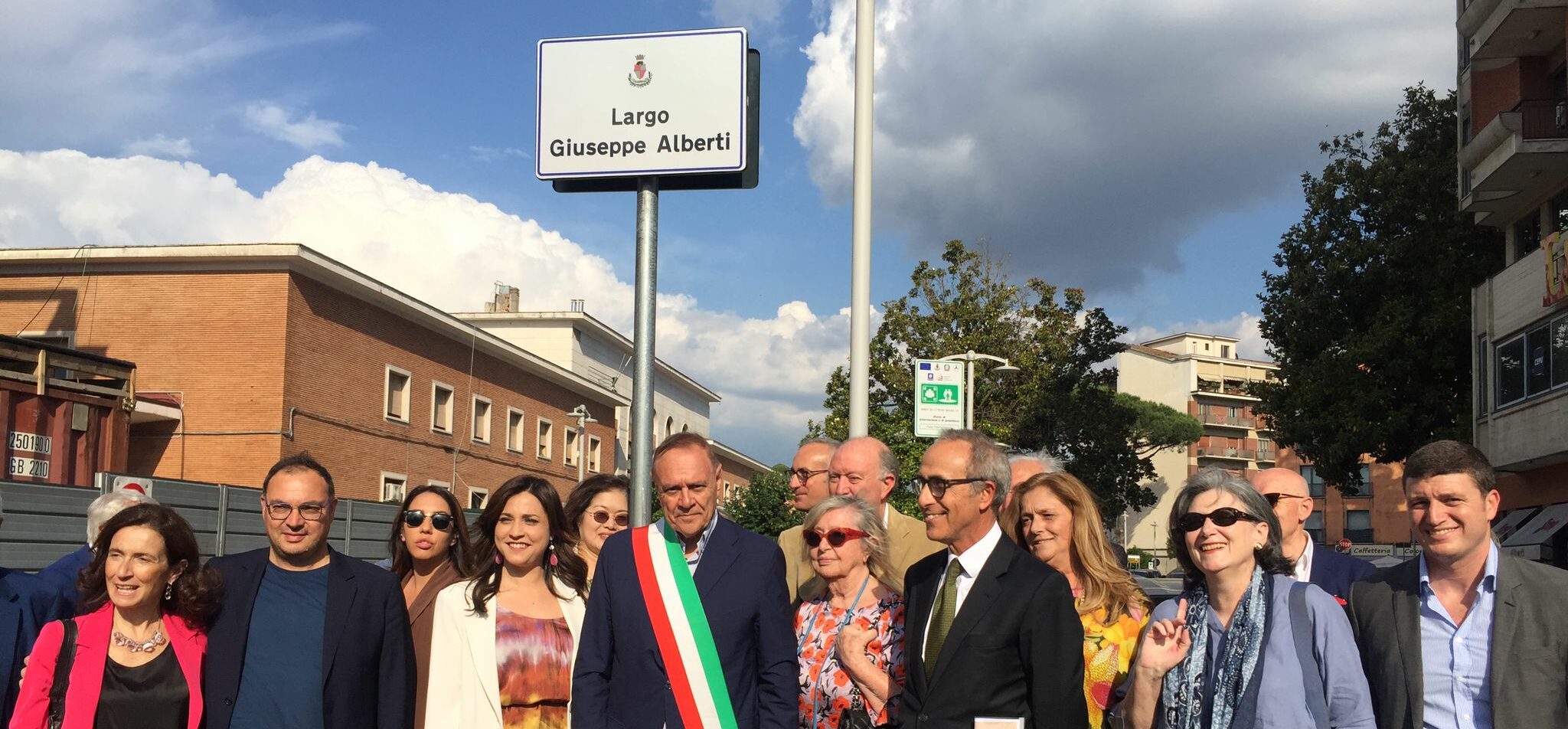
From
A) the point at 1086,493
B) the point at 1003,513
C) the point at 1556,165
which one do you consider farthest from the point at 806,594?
the point at 1556,165

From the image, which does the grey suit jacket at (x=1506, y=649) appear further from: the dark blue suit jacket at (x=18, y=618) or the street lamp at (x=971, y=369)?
the street lamp at (x=971, y=369)

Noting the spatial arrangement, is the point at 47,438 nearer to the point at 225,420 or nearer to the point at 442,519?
the point at 225,420

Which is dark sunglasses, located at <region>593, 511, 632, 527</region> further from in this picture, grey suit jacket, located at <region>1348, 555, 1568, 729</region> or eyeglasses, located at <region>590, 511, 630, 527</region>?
grey suit jacket, located at <region>1348, 555, 1568, 729</region>

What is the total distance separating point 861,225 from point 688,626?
20.1 feet

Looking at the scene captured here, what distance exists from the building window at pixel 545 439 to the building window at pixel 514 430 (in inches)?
86.2

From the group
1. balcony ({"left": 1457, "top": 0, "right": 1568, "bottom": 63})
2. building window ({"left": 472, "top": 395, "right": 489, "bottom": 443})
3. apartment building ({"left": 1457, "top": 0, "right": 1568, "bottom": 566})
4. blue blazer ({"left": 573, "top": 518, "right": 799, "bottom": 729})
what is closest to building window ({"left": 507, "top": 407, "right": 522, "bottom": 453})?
building window ({"left": 472, "top": 395, "right": 489, "bottom": 443})

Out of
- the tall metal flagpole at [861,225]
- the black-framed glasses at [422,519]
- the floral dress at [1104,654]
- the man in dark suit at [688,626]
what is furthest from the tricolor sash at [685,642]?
the tall metal flagpole at [861,225]

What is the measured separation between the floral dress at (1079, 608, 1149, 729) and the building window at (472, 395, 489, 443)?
39549mm

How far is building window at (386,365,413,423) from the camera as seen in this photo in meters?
37.3

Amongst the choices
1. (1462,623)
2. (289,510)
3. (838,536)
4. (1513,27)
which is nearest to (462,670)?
(289,510)

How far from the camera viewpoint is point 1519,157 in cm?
2714

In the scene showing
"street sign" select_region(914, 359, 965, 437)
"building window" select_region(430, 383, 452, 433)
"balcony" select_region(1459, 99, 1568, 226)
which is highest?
"balcony" select_region(1459, 99, 1568, 226)

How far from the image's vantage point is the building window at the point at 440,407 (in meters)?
39.9

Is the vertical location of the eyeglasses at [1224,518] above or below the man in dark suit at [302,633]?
above
